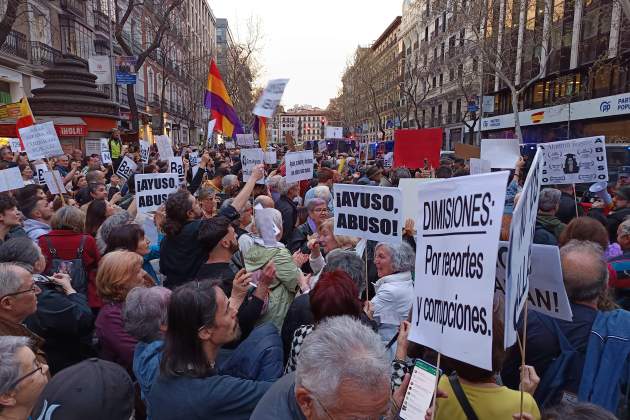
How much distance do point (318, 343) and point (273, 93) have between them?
25.3ft

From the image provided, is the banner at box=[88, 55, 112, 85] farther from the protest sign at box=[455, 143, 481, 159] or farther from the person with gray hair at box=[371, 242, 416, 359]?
the person with gray hair at box=[371, 242, 416, 359]

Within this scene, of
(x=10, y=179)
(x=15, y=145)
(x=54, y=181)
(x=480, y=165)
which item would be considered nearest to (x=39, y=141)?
(x=54, y=181)

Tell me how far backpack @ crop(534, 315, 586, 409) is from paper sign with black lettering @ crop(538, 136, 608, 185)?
14.3 ft

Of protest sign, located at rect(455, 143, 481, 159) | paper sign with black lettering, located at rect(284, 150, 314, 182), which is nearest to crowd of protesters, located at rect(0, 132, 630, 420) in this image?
paper sign with black lettering, located at rect(284, 150, 314, 182)

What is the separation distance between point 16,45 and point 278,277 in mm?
24300

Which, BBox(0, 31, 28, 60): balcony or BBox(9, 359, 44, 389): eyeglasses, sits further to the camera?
BBox(0, 31, 28, 60): balcony

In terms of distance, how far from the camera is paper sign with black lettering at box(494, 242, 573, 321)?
2.34m

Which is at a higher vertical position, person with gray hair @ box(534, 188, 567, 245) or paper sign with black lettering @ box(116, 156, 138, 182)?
paper sign with black lettering @ box(116, 156, 138, 182)

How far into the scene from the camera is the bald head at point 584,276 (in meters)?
2.68

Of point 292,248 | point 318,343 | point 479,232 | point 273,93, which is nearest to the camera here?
point 318,343

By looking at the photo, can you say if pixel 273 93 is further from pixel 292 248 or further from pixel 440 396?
pixel 440 396

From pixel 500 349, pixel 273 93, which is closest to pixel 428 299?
pixel 500 349

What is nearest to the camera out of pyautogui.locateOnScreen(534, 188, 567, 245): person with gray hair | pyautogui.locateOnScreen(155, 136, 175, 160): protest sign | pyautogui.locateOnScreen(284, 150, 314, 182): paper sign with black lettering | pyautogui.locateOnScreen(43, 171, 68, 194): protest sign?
pyautogui.locateOnScreen(534, 188, 567, 245): person with gray hair

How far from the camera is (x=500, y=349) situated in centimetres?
213
